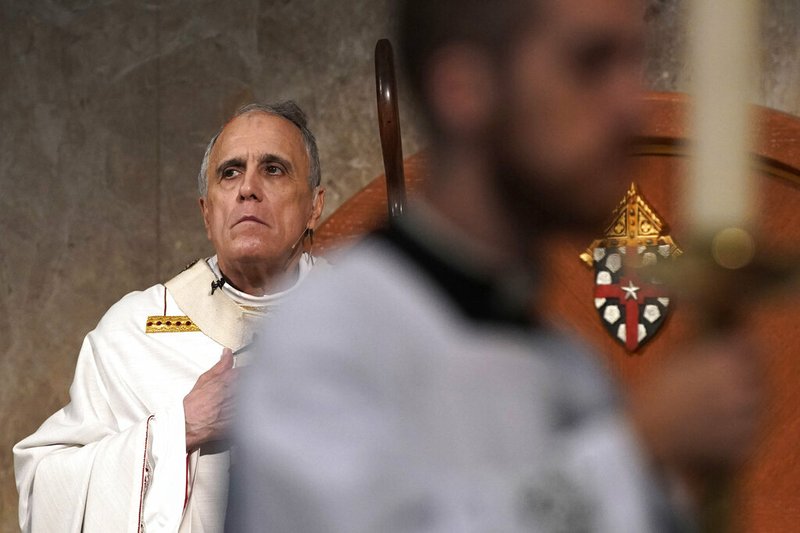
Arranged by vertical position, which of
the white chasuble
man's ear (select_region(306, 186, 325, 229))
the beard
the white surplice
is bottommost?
the white surplice

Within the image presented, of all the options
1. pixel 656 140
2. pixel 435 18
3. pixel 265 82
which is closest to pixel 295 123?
pixel 265 82

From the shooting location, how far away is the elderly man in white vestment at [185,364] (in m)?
2.15

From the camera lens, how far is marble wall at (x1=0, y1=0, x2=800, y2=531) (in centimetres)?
305

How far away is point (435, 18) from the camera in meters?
0.63

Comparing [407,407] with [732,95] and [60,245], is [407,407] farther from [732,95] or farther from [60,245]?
[60,245]

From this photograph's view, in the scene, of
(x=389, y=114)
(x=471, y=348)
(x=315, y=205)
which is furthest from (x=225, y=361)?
(x=471, y=348)

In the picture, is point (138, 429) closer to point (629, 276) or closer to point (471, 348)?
point (629, 276)

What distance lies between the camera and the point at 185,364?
2426 millimetres

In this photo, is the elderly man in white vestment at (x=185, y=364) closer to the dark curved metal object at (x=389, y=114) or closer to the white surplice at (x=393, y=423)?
the dark curved metal object at (x=389, y=114)

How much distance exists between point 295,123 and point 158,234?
82 cm

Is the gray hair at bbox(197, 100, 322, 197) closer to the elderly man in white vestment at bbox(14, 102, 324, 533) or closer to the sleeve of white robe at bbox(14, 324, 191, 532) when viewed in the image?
the elderly man in white vestment at bbox(14, 102, 324, 533)

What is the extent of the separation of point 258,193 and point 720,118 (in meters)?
1.75

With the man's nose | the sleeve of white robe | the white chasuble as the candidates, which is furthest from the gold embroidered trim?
the man's nose

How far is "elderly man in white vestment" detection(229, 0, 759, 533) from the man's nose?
1632 mm
